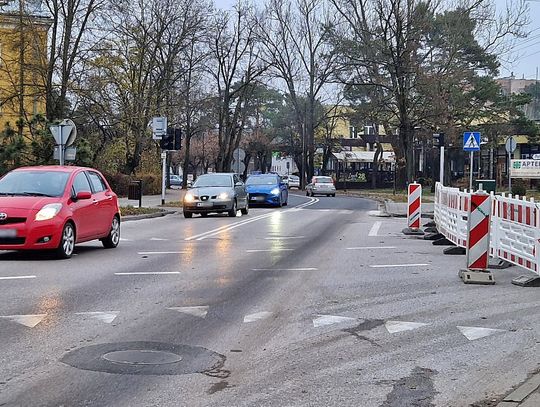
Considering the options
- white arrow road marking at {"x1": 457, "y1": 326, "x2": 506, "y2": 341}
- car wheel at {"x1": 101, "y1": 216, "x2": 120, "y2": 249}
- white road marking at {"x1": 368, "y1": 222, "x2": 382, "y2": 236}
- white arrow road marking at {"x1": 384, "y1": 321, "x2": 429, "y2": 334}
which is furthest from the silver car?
white arrow road marking at {"x1": 457, "y1": 326, "x2": 506, "y2": 341}

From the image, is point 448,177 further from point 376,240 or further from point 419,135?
point 376,240

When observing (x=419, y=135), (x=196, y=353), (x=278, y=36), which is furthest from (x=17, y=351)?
(x=278, y=36)

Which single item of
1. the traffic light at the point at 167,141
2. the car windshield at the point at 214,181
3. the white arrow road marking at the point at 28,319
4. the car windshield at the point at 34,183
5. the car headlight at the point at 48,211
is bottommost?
the white arrow road marking at the point at 28,319

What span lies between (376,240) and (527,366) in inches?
412

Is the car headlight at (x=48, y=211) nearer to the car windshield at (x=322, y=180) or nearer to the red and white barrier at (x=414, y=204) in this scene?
the red and white barrier at (x=414, y=204)

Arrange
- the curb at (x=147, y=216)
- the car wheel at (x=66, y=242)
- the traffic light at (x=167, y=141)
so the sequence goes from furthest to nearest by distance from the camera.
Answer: the traffic light at (x=167, y=141), the curb at (x=147, y=216), the car wheel at (x=66, y=242)

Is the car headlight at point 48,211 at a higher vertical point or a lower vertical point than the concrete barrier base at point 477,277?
higher

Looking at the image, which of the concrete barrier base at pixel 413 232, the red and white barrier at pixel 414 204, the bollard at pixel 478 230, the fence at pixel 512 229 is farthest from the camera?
the concrete barrier base at pixel 413 232

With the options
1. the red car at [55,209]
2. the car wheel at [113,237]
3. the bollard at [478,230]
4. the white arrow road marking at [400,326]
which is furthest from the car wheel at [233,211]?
the white arrow road marking at [400,326]

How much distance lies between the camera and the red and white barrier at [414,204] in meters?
17.8

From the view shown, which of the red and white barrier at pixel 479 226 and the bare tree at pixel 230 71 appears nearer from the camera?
the red and white barrier at pixel 479 226

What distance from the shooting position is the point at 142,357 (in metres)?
6.16

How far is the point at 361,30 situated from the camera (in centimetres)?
4419

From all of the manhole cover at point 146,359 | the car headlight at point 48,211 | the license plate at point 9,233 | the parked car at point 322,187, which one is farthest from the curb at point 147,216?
the parked car at point 322,187
